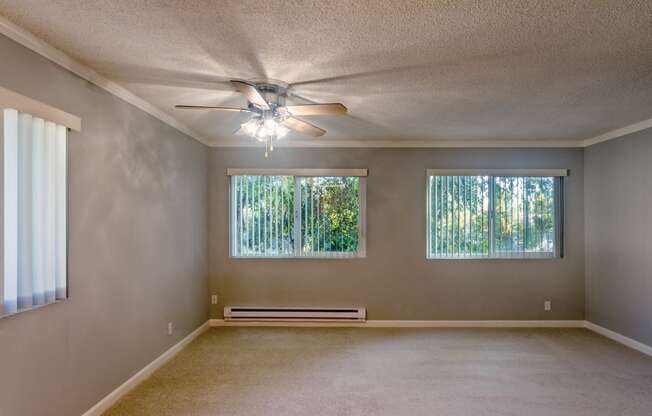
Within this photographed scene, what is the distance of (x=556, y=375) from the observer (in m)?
3.17

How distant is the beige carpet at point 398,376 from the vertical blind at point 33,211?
3.80 ft

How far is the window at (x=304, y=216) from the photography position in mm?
4629

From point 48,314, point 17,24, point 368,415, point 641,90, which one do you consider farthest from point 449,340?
point 17,24

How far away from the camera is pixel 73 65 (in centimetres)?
229

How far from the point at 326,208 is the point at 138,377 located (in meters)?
2.65

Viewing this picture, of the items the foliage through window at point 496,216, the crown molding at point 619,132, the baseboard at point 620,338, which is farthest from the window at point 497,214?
the baseboard at point 620,338

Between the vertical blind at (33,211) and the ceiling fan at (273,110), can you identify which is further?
the ceiling fan at (273,110)

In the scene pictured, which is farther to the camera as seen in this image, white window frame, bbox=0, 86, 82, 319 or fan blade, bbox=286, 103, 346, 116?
fan blade, bbox=286, 103, 346, 116

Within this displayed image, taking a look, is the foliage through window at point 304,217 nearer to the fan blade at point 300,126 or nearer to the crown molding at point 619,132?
the fan blade at point 300,126

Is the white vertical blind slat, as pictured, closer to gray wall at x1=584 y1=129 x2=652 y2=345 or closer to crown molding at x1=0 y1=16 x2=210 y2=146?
crown molding at x1=0 y1=16 x2=210 y2=146

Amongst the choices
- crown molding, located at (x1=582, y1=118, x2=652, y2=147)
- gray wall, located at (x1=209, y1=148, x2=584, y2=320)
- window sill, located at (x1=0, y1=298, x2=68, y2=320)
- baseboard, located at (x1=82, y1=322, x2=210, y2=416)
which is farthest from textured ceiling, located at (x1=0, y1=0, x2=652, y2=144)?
baseboard, located at (x1=82, y1=322, x2=210, y2=416)

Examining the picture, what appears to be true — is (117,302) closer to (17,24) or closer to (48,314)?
(48,314)

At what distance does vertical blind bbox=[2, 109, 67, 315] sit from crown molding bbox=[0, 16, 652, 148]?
1.33 feet

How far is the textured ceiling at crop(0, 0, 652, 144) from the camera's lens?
1.71 metres
